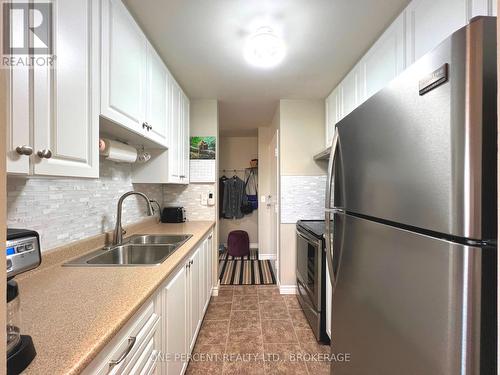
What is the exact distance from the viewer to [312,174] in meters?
2.67

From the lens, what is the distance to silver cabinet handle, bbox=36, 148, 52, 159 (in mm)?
722

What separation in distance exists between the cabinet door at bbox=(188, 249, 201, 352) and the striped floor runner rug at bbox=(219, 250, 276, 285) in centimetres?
117

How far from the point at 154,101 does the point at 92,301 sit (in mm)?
1363

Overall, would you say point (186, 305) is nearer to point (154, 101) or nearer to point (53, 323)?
point (53, 323)

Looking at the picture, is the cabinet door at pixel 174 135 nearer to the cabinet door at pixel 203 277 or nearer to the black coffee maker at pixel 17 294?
the cabinet door at pixel 203 277

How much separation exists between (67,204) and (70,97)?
0.70 metres

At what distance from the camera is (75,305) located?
0.76 meters

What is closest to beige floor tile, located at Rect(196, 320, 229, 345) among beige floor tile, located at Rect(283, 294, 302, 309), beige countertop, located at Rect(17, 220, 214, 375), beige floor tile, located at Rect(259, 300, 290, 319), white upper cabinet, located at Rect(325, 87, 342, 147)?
beige floor tile, located at Rect(259, 300, 290, 319)

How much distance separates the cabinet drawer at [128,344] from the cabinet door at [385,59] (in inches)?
71.9

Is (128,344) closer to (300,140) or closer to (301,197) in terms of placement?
(301,197)

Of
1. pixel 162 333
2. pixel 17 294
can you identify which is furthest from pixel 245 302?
pixel 17 294

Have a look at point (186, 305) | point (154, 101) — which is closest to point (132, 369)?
point (186, 305)

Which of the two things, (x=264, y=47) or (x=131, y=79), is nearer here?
(x=131, y=79)

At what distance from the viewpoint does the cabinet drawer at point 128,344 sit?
2.06 ft
